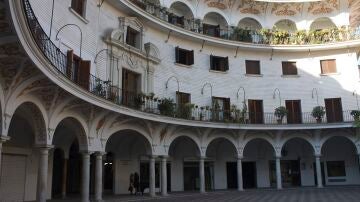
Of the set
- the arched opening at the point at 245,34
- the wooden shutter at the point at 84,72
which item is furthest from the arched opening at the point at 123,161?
the arched opening at the point at 245,34

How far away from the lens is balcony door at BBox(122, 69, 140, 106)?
68.6 feet

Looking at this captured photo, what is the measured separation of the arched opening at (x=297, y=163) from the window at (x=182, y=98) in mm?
8965

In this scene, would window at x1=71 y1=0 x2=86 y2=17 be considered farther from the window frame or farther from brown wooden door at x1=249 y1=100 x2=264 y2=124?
the window frame

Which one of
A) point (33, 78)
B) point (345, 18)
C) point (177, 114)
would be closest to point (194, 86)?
point (177, 114)

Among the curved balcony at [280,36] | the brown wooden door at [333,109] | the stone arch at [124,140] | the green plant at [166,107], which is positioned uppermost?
the curved balcony at [280,36]

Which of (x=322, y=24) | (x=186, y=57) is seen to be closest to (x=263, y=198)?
(x=186, y=57)

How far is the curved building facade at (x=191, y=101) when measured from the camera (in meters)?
17.1

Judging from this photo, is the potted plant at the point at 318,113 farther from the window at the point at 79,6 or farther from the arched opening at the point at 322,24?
the window at the point at 79,6

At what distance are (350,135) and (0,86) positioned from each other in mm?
23438

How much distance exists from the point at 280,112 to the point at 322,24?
931cm

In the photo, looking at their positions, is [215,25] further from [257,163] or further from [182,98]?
[257,163]

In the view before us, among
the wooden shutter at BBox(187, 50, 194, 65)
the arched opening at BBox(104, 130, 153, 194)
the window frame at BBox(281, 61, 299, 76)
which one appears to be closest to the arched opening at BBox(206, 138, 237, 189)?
the wooden shutter at BBox(187, 50, 194, 65)

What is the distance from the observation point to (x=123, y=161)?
77.5ft

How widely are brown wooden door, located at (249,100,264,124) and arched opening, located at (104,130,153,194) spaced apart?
331 inches
